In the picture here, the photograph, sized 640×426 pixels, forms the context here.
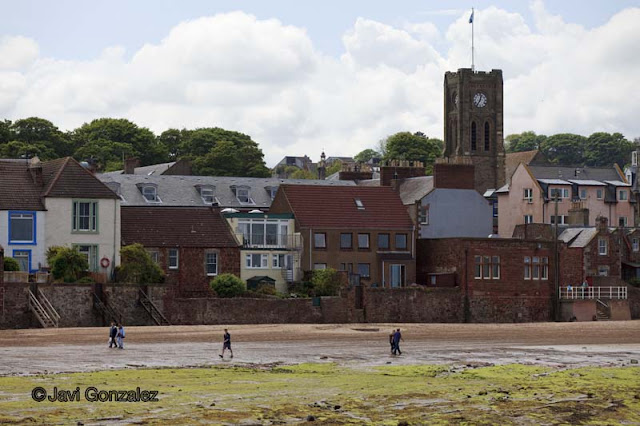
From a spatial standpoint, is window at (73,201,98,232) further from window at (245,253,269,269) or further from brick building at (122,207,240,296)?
window at (245,253,269,269)

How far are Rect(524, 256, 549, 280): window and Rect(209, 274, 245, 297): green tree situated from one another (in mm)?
21777

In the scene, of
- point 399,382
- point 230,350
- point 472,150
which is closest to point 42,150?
point 472,150

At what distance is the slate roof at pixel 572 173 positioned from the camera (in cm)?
12288

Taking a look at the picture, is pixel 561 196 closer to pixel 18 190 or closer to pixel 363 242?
pixel 363 242

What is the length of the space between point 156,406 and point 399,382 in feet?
36.9

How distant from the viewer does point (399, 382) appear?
4684cm

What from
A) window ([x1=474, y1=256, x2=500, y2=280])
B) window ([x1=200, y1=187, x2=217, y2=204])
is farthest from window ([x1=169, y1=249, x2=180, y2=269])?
window ([x1=474, y1=256, x2=500, y2=280])

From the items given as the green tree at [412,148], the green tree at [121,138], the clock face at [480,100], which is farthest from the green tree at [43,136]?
the clock face at [480,100]

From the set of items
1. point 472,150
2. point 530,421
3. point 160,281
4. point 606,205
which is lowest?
point 530,421

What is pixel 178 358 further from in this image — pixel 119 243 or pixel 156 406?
pixel 119 243

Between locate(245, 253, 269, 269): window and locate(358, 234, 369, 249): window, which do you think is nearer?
locate(245, 253, 269, 269): window

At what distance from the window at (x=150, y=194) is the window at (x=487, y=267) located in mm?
26543

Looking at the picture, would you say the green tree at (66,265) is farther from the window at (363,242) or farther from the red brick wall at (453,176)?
the red brick wall at (453,176)

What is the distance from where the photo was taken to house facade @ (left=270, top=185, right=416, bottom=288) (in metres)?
87.6
